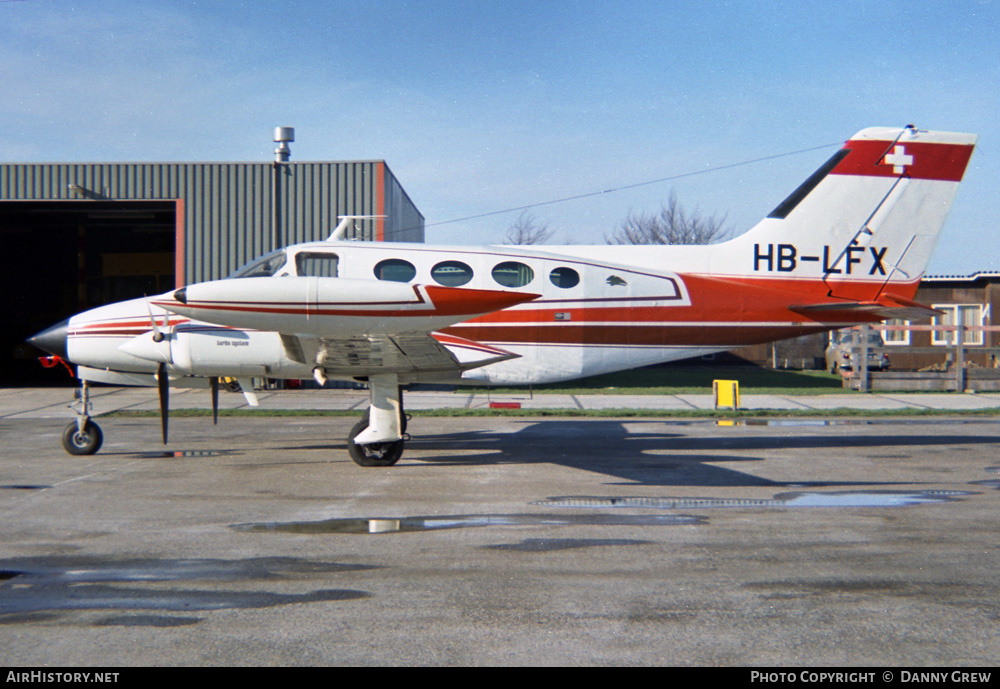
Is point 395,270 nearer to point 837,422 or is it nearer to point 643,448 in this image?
point 643,448

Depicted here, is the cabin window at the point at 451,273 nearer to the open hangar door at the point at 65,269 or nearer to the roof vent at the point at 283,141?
the roof vent at the point at 283,141

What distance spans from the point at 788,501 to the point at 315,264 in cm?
655

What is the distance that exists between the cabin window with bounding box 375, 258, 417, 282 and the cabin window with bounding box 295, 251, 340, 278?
1.94ft

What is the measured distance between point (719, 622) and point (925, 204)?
9.86 meters

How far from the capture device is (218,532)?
6750 millimetres

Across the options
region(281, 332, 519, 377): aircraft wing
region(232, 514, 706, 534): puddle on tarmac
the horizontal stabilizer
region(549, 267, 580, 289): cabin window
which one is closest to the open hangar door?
region(281, 332, 519, 377): aircraft wing

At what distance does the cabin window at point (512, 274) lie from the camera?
1062cm

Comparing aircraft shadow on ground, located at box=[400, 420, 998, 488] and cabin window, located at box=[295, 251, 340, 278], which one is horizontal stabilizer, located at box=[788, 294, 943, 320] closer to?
aircraft shadow on ground, located at box=[400, 420, 998, 488]

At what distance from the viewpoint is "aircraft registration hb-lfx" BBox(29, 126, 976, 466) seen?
10203 millimetres

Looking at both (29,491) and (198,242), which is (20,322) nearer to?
(198,242)

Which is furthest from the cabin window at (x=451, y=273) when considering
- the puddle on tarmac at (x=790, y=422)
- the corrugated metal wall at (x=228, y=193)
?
the corrugated metal wall at (x=228, y=193)

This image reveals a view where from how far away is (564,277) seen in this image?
431 inches

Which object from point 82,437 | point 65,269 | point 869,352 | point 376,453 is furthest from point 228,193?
point 869,352

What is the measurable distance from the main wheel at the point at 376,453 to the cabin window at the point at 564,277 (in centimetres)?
316
